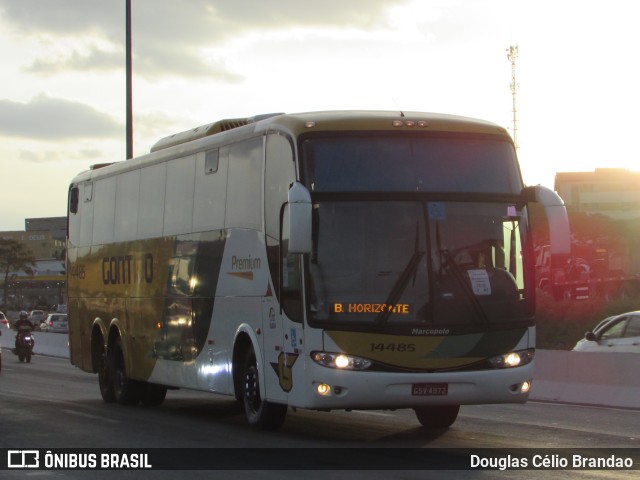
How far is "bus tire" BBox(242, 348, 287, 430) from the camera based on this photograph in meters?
14.1

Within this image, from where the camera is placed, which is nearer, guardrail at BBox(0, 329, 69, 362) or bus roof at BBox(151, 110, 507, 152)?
bus roof at BBox(151, 110, 507, 152)

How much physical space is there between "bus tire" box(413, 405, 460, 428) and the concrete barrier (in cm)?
500

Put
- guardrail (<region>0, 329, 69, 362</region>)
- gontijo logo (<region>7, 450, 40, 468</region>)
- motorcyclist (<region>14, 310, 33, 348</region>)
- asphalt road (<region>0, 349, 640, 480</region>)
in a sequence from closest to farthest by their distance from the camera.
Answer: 1. asphalt road (<region>0, 349, 640, 480</region>)
2. gontijo logo (<region>7, 450, 40, 468</region>)
3. motorcyclist (<region>14, 310, 33, 348</region>)
4. guardrail (<region>0, 329, 69, 362</region>)

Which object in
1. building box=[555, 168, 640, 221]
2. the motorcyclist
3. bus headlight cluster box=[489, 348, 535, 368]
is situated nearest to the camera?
bus headlight cluster box=[489, 348, 535, 368]

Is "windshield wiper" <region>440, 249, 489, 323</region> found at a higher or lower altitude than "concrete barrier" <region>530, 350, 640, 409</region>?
higher

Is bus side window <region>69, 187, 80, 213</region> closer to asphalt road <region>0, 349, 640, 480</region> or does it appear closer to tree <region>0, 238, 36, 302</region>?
asphalt road <region>0, 349, 640, 480</region>

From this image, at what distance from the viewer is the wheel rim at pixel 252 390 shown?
14.3m

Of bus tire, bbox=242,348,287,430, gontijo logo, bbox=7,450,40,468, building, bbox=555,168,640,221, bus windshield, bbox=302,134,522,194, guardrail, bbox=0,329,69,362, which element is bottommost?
guardrail, bbox=0,329,69,362

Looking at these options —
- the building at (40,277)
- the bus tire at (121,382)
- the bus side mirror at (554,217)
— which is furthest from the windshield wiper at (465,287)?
the building at (40,277)

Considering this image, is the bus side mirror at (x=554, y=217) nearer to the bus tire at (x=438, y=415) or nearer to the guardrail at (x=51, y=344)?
the bus tire at (x=438, y=415)

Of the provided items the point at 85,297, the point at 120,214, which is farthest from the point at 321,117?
the point at 85,297

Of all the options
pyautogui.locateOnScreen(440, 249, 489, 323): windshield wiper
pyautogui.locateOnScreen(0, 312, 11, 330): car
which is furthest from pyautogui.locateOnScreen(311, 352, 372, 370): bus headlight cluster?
pyautogui.locateOnScreen(0, 312, 11, 330): car

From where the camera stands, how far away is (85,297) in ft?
70.6

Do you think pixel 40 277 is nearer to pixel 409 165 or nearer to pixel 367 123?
pixel 367 123
